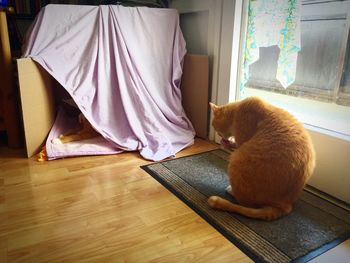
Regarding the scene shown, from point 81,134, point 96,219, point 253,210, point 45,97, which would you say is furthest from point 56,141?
point 253,210

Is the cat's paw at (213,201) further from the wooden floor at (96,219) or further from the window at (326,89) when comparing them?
the window at (326,89)

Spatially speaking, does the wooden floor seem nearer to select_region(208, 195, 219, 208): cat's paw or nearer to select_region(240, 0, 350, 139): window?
select_region(208, 195, 219, 208): cat's paw

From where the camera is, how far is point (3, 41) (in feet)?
5.43

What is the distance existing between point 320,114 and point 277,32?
50 centimetres

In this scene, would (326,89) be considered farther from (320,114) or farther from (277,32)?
(277,32)

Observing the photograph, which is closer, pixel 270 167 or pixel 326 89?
pixel 270 167

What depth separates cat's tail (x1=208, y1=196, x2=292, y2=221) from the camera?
3.70 feet

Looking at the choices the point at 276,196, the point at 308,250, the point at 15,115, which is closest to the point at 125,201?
the point at 276,196

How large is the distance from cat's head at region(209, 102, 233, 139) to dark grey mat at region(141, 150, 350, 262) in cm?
24

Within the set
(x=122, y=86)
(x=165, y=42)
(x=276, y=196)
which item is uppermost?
(x=165, y=42)

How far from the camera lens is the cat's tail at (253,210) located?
3.70 feet

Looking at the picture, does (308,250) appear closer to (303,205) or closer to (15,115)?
(303,205)

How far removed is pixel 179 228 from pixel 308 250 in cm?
45

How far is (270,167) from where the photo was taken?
1.10 m
